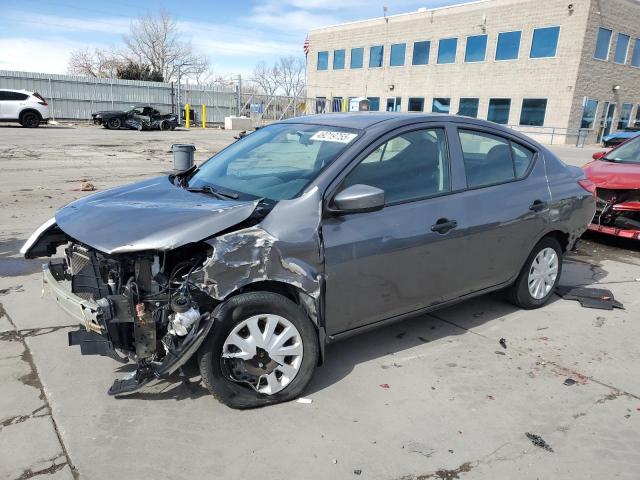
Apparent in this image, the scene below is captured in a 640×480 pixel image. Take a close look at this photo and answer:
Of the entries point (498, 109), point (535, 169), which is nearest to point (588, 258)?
point (535, 169)

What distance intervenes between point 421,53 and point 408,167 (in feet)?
128

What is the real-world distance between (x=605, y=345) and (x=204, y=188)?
3.41 meters

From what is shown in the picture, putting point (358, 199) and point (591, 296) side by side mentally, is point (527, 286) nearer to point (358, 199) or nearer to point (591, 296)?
point (591, 296)

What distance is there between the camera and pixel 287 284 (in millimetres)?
3146

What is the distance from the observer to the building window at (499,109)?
34.9 meters

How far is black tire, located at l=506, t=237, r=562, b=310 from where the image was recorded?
182 inches

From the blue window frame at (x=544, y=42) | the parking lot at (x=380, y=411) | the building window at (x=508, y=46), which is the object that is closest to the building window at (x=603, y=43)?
the blue window frame at (x=544, y=42)

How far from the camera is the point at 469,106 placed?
37250 mm

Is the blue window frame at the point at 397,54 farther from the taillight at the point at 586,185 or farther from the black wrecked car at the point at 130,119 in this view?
the taillight at the point at 586,185

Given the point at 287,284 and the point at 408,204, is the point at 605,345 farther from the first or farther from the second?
the point at 287,284


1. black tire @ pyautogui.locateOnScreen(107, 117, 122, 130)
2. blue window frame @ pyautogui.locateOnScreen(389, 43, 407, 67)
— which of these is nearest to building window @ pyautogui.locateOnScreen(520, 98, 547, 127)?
blue window frame @ pyautogui.locateOnScreen(389, 43, 407, 67)

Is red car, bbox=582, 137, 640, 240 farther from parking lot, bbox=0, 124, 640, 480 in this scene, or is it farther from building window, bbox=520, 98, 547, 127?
building window, bbox=520, 98, 547, 127

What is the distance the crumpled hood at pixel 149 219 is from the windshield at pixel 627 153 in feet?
22.4

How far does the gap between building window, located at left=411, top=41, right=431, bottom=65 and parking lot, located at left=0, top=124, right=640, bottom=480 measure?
37.7m
